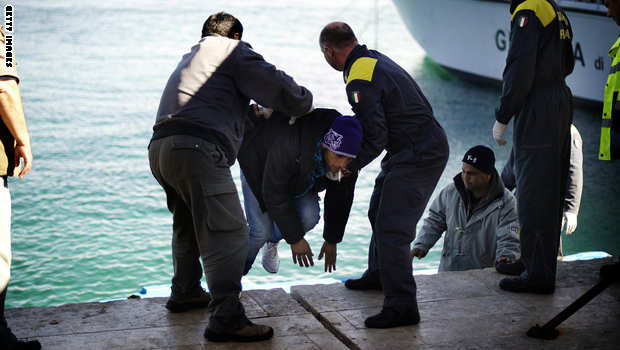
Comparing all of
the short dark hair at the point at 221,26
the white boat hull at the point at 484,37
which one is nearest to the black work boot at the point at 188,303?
the short dark hair at the point at 221,26

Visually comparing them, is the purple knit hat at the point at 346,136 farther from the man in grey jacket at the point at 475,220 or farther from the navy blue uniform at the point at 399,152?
the man in grey jacket at the point at 475,220

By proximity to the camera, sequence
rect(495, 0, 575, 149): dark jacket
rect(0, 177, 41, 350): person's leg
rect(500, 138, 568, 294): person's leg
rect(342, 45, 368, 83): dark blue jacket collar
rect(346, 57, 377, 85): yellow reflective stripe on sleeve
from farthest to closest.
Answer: rect(500, 138, 568, 294): person's leg
rect(495, 0, 575, 149): dark jacket
rect(342, 45, 368, 83): dark blue jacket collar
rect(346, 57, 377, 85): yellow reflective stripe on sleeve
rect(0, 177, 41, 350): person's leg

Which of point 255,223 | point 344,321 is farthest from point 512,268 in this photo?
point 255,223

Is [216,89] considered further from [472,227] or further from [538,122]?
[472,227]

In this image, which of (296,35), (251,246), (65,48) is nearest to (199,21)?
(296,35)

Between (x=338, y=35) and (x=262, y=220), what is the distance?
3.34ft

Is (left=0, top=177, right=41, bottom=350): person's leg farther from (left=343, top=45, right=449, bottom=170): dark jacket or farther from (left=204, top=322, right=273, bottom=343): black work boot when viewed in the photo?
(left=343, top=45, right=449, bottom=170): dark jacket

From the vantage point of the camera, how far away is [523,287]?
11.4 ft

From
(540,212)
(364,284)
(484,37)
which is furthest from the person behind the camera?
(484,37)

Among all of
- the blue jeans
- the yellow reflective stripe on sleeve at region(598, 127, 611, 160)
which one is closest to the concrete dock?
the blue jeans

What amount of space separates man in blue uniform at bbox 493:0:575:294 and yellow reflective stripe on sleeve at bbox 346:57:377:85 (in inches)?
27.4

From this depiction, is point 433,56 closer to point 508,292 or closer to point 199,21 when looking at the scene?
point 199,21

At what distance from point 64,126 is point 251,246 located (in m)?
9.14

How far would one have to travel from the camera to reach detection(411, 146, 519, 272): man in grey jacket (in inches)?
157
